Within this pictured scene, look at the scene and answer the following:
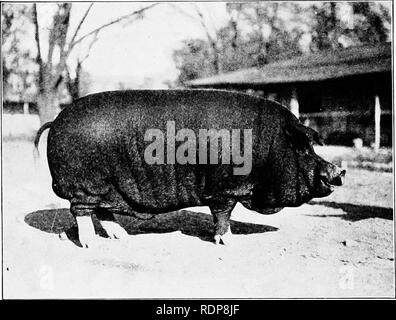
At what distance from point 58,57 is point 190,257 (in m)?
2.95

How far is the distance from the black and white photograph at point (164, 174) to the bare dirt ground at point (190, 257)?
0.02 meters

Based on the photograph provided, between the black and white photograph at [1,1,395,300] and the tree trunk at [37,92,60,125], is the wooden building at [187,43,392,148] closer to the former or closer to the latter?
the black and white photograph at [1,1,395,300]

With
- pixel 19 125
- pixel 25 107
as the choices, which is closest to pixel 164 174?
pixel 25 107

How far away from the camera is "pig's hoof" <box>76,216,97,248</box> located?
4941 millimetres

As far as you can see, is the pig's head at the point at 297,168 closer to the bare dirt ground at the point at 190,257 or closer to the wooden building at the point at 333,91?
the bare dirt ground at the point at 190,257

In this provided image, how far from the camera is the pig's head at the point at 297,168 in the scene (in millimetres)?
4828

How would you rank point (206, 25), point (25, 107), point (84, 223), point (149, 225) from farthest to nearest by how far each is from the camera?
1. point (25, 107)
2. point (206, 25)
3. point (149, 225)
4. point (84, 223)

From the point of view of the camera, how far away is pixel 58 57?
6.07m

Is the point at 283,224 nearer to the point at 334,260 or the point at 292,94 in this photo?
the point at 334,260

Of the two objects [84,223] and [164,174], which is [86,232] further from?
[164,174]

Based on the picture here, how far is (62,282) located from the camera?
4.88m

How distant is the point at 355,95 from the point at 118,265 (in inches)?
304
